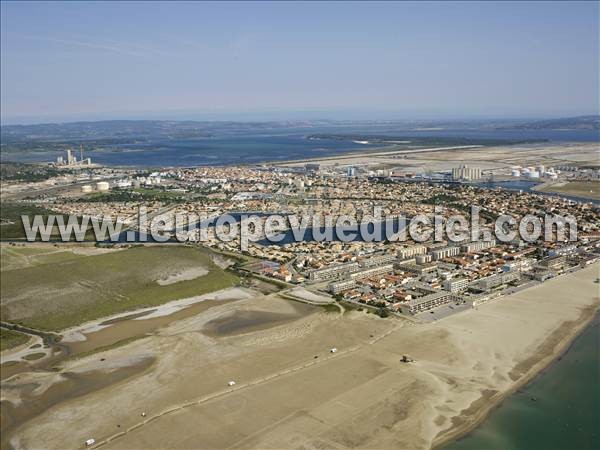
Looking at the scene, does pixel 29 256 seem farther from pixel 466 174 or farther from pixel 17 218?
pixel 466 174

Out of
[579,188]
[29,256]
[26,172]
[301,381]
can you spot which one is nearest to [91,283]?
[29,256]

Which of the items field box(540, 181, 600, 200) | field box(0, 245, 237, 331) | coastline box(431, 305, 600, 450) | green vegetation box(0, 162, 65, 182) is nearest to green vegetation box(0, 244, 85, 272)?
field box(0, 245, 237, 331)

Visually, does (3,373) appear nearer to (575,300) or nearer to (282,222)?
(575,300)

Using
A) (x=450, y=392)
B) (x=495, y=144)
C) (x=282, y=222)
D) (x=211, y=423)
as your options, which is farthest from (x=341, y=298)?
(x=495, y=144)

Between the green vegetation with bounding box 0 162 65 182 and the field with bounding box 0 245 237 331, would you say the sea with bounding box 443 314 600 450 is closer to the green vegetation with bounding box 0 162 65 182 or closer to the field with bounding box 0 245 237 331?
the field with bounding box 0 245 237 331

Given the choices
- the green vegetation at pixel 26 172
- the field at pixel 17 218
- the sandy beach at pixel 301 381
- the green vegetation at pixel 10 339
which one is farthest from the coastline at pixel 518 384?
the green vegetation at pixel 26 172

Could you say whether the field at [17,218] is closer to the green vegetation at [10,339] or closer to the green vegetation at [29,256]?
the green vegetation at [29,256]
